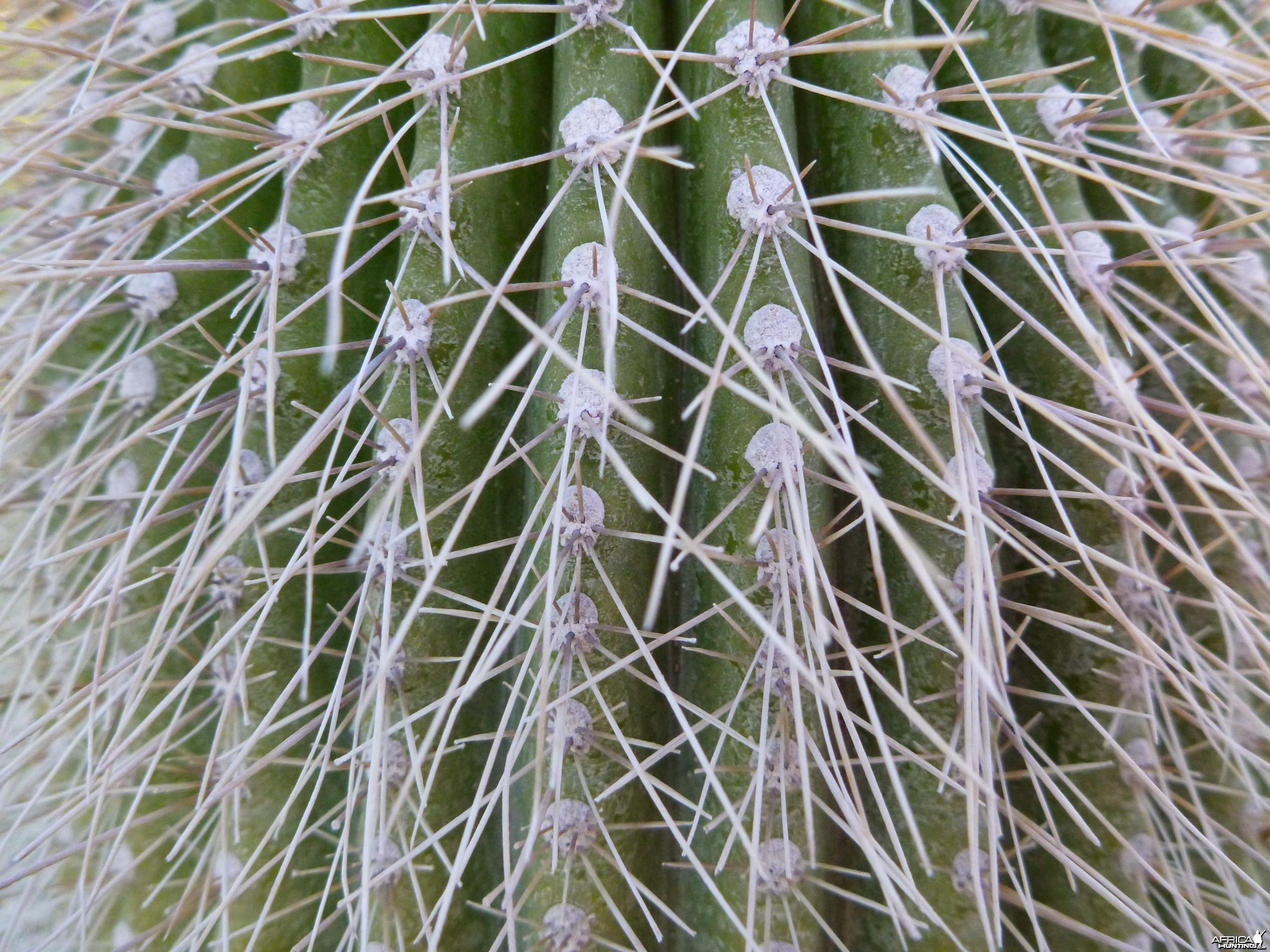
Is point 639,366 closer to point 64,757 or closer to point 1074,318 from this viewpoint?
point 1074,318

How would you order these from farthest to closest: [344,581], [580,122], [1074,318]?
[344,581] < [580,122] < [1074,318]

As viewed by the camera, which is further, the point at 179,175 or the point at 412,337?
the point at 179,175

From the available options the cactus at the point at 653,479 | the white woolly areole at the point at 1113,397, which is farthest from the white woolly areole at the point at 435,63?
the white woolly areole at the point at 1113,397

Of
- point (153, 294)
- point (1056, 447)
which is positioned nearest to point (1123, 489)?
point (1056, 447)

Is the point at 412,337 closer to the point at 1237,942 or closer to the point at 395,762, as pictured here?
the point at 395,762

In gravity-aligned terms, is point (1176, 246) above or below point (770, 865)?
above

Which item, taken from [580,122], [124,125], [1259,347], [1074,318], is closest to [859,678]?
[1074,318]

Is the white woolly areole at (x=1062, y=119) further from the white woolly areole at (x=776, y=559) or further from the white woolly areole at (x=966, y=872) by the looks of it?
the white woolly areole at (x=966, y=872)
